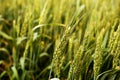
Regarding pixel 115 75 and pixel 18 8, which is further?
pixel 18 8

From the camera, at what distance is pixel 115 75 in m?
1.38

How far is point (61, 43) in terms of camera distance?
1253 mm

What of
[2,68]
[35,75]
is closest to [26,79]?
[35,75]

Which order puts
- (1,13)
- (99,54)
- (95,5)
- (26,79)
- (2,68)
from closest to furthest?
(99,54) → (26,79) → (2,68) → (95,5) → (1,13)

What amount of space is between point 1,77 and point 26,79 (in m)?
0.18

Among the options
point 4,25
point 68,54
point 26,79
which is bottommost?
point 26,79

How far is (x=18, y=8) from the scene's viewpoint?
7.96ft

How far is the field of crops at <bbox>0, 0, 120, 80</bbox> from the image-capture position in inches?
50.6

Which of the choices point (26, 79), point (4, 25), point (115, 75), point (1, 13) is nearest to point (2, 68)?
point (26, 79)

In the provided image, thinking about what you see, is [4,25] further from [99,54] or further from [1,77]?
[99,54]

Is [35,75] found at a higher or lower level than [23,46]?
lower

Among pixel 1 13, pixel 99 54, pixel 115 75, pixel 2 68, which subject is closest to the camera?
pixel 99 54

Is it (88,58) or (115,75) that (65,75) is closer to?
(88,58)

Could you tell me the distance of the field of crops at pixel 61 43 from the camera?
4.21ft
